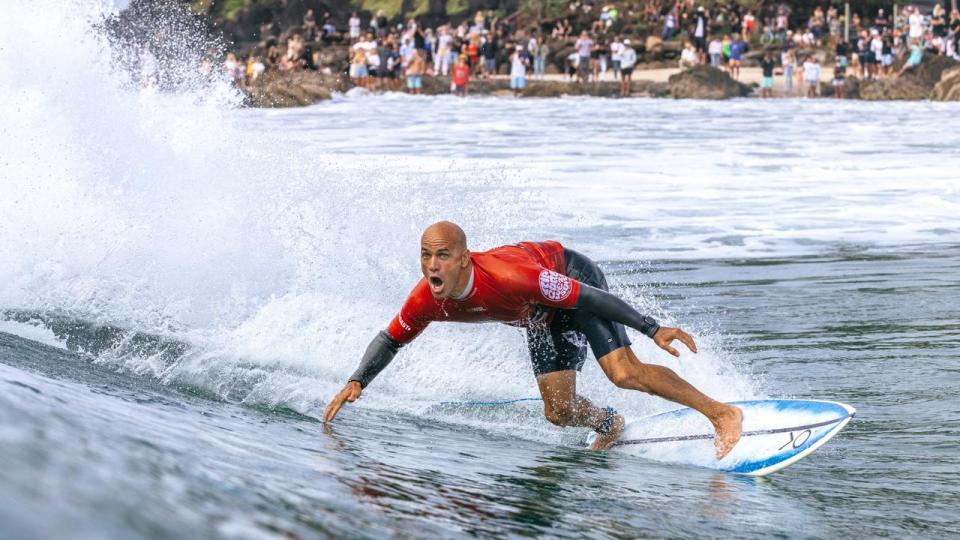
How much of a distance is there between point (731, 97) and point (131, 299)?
32.1 meters

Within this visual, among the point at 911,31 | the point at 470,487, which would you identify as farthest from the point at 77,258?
the point at 911,31

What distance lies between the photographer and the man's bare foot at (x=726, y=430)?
21.2 feet

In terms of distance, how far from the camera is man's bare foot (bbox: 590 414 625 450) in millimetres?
7098

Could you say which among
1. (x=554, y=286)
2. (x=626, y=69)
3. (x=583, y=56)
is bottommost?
(x=554, y=286)

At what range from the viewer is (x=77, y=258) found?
11.1 metres

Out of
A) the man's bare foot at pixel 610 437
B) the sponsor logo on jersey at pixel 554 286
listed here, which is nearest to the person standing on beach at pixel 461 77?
the man's bare foot at pixel 610 437

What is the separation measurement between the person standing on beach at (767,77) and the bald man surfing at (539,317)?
110 feet

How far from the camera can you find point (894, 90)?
3862 cm

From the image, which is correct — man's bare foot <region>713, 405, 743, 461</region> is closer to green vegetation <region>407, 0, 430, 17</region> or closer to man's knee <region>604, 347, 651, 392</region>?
man's knee <region>604, 347, 651, 392</region>

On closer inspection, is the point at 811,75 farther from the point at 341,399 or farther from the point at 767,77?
the point at 341,399

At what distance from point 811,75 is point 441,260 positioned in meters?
34.9

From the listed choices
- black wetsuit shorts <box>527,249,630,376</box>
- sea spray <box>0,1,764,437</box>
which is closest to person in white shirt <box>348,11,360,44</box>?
sea spray <box>0,1,764,437</box>

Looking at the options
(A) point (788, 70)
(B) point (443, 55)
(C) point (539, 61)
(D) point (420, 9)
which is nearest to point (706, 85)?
(A) point (788, 70)

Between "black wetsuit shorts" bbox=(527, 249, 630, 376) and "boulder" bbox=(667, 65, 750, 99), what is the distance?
3345 centimetres
